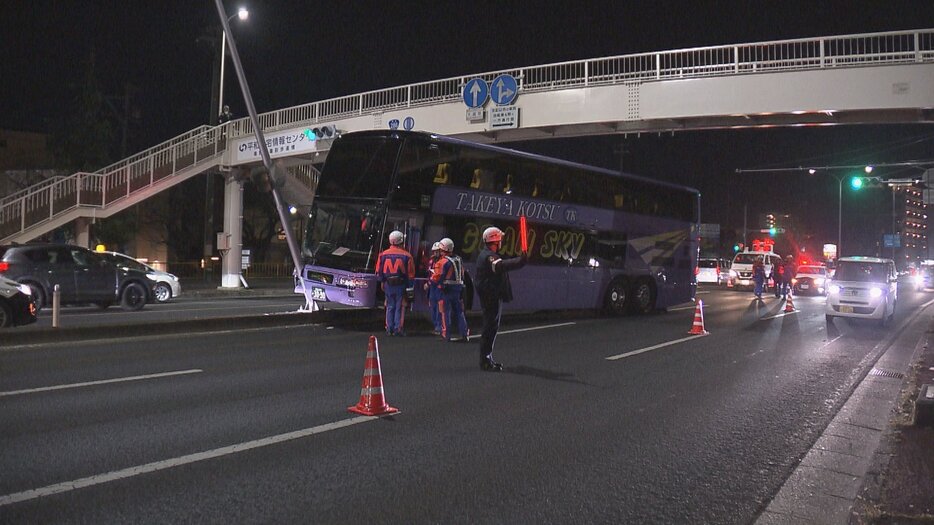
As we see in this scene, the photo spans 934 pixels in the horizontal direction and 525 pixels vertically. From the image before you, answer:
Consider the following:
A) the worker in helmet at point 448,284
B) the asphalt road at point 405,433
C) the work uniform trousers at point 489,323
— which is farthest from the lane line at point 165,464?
the worker in helmet at point 448,284

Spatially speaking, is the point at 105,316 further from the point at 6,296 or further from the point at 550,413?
the point at 550,413

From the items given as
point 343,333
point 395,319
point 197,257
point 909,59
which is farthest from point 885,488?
point 197,257

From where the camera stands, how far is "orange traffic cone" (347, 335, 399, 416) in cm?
676

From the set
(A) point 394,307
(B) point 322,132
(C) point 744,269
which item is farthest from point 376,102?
(C) point 744,269

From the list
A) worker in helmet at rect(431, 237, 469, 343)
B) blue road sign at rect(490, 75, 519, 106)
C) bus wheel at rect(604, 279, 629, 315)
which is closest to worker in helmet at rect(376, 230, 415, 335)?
worker in helmet at rect(431, 237, 469, 343)

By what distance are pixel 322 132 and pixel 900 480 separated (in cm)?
1983

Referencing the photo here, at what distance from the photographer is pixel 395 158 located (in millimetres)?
13844

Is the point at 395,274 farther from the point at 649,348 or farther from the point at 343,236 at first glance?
the point at 649,348

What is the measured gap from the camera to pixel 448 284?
1228 cm

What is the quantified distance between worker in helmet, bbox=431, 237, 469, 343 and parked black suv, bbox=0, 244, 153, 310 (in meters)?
9.50

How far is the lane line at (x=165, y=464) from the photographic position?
4.41m

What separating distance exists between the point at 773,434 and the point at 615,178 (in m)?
12.9

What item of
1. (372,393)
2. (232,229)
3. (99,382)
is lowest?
(99,382)

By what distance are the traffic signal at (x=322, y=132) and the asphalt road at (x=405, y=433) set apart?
11722 mm
